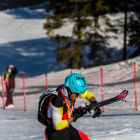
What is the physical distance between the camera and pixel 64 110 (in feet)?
11.0

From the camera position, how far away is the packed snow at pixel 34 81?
7094mm

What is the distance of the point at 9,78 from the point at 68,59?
1213cm

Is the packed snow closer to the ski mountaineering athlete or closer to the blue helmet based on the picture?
the ski mountaineering athlete

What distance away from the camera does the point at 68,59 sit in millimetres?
23672

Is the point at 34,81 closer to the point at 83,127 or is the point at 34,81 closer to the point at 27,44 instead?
the point at 83,127

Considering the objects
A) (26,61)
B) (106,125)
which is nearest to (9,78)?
(106,125)

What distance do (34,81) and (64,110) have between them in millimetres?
11314

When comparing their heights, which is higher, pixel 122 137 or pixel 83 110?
pixel 83 110

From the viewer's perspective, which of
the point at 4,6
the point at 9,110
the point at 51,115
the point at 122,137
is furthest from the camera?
the point at 4,6

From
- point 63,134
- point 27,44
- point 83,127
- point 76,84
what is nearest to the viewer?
point 76,84

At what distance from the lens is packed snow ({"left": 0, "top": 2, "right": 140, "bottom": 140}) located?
23.3ft

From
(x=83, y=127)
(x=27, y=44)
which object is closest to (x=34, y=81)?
(x=83, y=127)

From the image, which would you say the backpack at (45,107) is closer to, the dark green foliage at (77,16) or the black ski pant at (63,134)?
the black ski pant at (63,134)

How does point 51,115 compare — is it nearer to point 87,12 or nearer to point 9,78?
point 9,78
